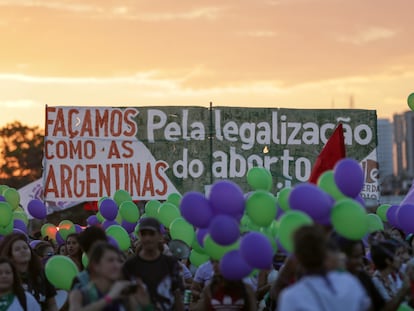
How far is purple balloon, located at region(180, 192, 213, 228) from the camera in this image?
305 inches

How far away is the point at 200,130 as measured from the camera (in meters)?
18.8

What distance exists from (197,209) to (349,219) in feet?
4.34

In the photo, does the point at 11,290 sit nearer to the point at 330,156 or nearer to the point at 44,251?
the point at 330,156

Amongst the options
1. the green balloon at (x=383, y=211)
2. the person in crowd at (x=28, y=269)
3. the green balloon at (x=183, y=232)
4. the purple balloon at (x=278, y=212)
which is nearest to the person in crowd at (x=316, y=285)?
the purple balloon at (x=278, y=212)

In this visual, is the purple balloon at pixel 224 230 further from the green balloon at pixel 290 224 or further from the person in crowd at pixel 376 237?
the person in crowd at pixel 376 237

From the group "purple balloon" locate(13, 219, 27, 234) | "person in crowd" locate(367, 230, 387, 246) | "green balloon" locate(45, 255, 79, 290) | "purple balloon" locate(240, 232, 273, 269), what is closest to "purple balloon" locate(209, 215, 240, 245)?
"purple balloon" locate(240, 232, 273, 269)

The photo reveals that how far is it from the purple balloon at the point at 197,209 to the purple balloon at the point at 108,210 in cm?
646

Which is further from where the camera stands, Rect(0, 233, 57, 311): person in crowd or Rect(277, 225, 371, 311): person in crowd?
Rect(0, 233, 57, 311): person in crowd

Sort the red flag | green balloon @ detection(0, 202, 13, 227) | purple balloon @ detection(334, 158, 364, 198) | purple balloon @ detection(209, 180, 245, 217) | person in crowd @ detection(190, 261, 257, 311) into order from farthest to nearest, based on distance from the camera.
A: green balloon @ detection(0, 202, 13, 227), the red flag, person in crowd @ detection(190, 261, 257, 311), purple balloon @ detection(209, 180, 245, 217), purple balloon @ detection(334, 158, 364, 198)

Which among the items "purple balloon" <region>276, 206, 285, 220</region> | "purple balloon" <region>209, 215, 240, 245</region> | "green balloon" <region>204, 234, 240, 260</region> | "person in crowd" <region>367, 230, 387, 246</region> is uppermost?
"purple balloon" <region>276, 206, 285, 220</region>

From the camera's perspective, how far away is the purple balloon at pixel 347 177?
292 inches

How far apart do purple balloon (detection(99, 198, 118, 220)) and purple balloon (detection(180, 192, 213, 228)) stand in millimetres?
6465

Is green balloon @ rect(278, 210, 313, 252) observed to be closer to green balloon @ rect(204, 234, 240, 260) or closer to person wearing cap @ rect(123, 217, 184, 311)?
green balloon @ rect(204, 234, 240, 260)

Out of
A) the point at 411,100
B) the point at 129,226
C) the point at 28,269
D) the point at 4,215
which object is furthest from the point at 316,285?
the point at 411,100
